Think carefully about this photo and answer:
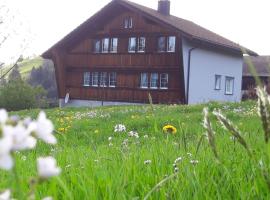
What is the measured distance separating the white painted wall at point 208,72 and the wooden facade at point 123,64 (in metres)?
1.21

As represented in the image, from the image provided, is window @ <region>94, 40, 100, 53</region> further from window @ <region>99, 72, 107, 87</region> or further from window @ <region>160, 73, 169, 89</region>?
window @ <region>160, 73, 169, 89</region>

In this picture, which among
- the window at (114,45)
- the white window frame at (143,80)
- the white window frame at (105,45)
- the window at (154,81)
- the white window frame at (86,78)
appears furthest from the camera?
the white window frame at (86,78)

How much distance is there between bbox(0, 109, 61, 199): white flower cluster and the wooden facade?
33.7m

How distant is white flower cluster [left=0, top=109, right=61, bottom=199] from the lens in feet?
1.96

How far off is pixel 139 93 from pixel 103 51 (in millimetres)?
5021

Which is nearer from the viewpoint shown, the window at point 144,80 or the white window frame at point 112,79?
the window at point 144,80

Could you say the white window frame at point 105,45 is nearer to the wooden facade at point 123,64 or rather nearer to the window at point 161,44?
the wooden facade at point 123,64

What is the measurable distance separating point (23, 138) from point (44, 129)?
0.18ft

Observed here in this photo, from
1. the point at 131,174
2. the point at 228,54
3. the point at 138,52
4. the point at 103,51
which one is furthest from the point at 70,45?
the point at 131,174

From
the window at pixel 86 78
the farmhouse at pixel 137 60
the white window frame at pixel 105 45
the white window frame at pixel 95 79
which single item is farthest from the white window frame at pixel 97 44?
the window at pixel 86 78

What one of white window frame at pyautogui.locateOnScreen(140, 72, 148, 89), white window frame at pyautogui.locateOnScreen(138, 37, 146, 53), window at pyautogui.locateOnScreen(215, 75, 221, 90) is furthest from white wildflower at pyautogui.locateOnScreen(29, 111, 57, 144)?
window at pyautogui.locateOnScreen(215, 75, 221, 90)

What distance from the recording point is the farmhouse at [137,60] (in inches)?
1391

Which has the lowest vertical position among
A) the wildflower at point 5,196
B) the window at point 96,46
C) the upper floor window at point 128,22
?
the wildflower at point 5,196

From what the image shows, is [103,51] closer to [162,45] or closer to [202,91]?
[162,45]
